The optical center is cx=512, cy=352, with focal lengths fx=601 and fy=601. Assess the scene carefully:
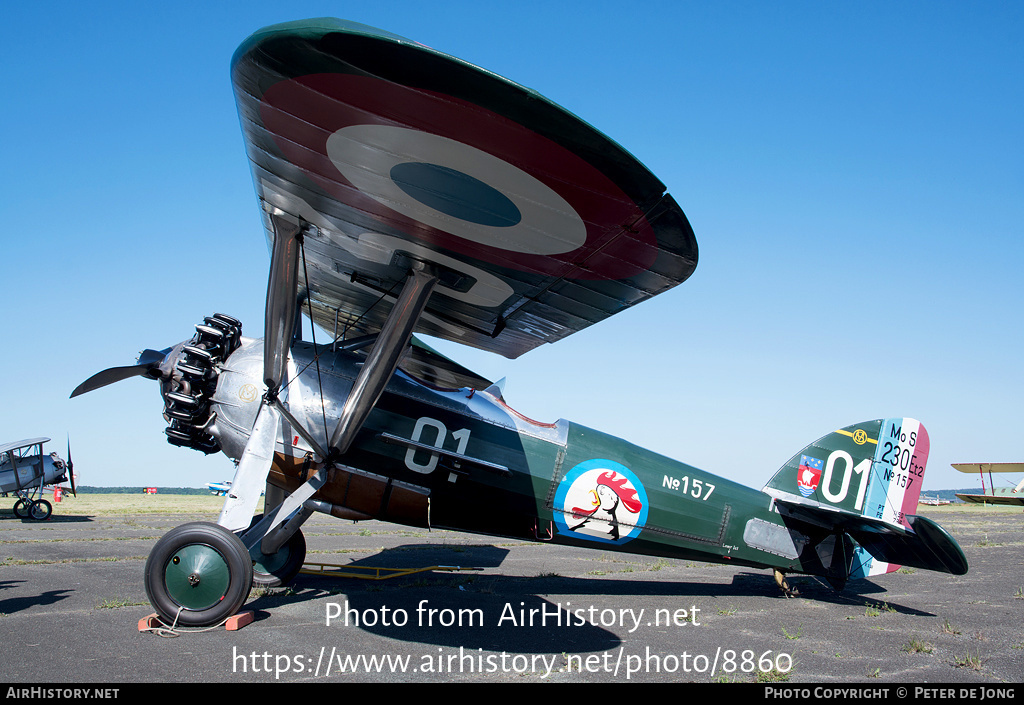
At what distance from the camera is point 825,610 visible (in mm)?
6996

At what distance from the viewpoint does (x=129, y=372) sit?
6203 millimetres

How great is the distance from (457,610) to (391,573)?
101 inches

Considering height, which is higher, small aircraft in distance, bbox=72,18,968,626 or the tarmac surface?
small aircraft in distance, bbox=72,18,968,626

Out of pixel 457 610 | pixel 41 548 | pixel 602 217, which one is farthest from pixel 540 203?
pixel 41 548

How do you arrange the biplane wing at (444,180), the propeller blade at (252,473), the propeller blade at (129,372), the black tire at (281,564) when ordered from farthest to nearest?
the black tire at (281,564) → the propeller blade at (129,372) → the propeller blade at (252,473) → the biplane wing at (444,180)

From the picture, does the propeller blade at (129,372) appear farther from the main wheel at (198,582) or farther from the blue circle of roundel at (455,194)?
the blue circle of roundel at (455,194)

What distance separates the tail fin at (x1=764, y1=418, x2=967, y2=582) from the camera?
749 centimetres

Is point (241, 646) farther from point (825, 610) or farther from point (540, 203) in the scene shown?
point (825, 610)

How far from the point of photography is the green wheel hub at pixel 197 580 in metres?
5.04

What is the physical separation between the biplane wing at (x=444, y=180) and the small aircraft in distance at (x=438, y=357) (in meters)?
0.02

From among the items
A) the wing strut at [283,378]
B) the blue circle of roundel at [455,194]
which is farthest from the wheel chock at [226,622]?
the blue circle of roundel at [455,194]

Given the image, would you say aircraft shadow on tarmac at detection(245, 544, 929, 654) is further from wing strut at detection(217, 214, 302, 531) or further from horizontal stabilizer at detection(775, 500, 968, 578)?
wing strut at detection(217, 214, 302, 531)

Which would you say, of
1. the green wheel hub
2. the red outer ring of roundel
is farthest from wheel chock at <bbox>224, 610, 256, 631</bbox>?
the red outer ring of roundel

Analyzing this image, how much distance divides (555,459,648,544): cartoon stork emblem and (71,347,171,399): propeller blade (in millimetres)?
4484
